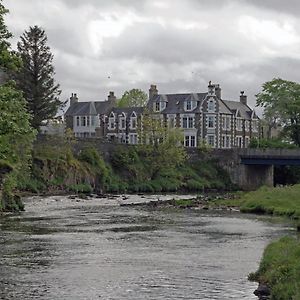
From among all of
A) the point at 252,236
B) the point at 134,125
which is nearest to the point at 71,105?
the point at 134,125

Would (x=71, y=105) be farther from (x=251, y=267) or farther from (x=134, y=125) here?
(x=251, y=267)

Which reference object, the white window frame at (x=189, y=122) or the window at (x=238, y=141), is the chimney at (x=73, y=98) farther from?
the window at (x=238, y=141)

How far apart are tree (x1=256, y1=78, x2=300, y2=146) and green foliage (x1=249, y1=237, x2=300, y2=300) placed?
90.8 meters

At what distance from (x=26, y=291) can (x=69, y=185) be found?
248ft

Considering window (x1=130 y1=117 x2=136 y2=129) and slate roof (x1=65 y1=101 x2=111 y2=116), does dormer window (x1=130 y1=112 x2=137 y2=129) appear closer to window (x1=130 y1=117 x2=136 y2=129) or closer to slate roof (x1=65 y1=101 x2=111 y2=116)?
window (x1=130 y1=117 x2=136 y2=129)

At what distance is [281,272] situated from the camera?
89.1 feet

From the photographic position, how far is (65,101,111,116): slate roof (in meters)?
160

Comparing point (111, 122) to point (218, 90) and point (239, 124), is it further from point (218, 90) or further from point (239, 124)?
point (239, 124)

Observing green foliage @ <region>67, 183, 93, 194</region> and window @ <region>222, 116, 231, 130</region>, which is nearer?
green foliage @ <region>67, 183, 93, 194</region>

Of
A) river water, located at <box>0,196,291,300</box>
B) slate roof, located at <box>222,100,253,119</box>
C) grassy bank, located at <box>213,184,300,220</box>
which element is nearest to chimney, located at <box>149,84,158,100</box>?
slate roof, located at <box>222,100,253,119</box>


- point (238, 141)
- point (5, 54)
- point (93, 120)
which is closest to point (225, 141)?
point (238, 141)

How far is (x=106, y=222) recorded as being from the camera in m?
56.9

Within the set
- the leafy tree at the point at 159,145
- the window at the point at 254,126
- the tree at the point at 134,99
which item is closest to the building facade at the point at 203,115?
the window at the point at 254,126

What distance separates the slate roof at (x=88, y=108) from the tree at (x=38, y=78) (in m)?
48.0
